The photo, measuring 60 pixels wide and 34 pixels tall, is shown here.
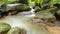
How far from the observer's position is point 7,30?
14.3 feet

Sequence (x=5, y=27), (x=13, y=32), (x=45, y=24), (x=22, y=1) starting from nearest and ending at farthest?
1. (x=13, y=32)
2. (x=5, y=27)
3. (x=45, y=24)
4. (x=22, y=1)

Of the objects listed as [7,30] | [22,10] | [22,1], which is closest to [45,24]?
[7,30]

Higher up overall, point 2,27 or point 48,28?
point 2,27

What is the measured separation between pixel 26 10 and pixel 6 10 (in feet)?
6.91

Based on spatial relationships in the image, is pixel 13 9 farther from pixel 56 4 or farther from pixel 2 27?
pixel 2 27

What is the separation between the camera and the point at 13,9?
10.8 m

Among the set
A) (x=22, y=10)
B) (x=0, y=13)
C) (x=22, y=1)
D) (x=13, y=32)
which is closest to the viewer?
(x=13, y=32)

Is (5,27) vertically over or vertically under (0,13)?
over

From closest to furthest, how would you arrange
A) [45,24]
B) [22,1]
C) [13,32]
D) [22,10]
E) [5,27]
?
[13,32], [5,27], [45,24], [22,10], [22,1]

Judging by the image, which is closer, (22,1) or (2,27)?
(2,27)

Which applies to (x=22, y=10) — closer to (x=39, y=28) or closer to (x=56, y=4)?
(x=56, y=4)

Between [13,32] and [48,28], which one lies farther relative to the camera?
[48,28]

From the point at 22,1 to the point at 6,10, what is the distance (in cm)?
317

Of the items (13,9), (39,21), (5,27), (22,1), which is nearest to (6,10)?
(13,9)
